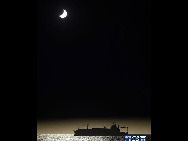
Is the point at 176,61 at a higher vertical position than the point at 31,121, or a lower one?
higher

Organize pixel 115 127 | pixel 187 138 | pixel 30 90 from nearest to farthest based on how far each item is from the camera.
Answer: pixel 187 138
pixel 30 90
pixel 115 127

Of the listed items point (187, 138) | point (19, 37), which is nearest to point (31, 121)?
point (19, 37)

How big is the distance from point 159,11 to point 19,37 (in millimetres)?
947

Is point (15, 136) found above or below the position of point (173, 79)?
below

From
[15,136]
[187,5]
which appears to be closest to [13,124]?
[15,136]

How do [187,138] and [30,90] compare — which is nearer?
[187,138]

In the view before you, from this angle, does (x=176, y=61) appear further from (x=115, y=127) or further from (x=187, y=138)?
(x=115, y=127)

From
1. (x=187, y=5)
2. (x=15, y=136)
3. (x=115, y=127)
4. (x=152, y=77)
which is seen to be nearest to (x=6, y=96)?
(x=15, y=136)

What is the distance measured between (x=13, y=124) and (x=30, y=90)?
10.0 inches

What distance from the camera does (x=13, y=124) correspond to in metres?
2.35

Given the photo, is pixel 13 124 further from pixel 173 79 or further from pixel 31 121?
pixel 173 79

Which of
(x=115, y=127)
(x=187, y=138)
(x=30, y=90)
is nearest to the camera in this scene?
(x=187, y=138)

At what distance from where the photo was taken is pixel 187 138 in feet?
7.52

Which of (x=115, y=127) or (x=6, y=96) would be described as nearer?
(x=6, y=96)
